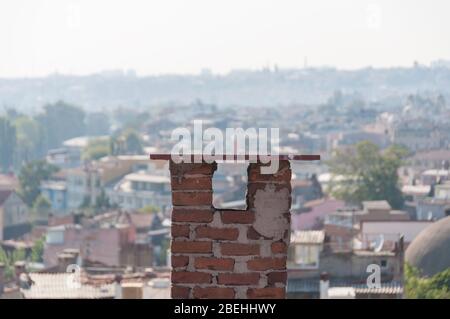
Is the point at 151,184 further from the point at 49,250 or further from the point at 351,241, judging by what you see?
the point at 351,241

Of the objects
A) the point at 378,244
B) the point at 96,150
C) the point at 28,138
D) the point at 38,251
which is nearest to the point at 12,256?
the point at 38,251

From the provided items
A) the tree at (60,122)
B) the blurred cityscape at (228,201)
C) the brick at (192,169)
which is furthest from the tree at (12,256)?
the tree at (60,122)

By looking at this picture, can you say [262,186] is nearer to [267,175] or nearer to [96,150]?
[267,175]

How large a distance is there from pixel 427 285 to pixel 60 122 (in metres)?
106

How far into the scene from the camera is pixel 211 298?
4.27 metres

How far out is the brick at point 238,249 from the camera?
430 centimetres

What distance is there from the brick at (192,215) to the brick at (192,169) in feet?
0.30

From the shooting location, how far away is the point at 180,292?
4.29 metres

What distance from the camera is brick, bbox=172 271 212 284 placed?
4.29 m

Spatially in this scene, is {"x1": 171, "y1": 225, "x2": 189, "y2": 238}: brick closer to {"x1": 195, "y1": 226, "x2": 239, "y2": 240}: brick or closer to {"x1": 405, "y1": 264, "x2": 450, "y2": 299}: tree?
{"x1": 195, "y1": 226, "x2": 239, "y2": 240}: brick

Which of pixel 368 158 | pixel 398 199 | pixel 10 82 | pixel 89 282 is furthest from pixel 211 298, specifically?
pixel 10 82

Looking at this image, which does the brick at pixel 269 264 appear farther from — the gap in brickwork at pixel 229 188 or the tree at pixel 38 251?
the gap in brickwork at pixel 229 188

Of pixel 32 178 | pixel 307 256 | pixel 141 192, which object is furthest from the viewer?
pixel 32 178

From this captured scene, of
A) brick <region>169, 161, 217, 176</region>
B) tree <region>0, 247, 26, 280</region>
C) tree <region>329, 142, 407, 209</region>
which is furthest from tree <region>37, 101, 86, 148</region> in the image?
brick <region>169, 161, 217, 176</region>
